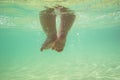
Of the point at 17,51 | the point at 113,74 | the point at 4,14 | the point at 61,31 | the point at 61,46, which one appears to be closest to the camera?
the point at 61,46

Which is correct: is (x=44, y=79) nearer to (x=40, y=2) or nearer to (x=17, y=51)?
(x=40, y=2)

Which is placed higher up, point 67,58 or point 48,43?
point 48,43

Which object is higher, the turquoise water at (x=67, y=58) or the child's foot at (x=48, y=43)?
the child's foot at (x=48, y=43)

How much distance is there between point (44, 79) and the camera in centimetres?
1452

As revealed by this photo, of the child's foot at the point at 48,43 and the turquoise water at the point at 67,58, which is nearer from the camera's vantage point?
the child's foot at the point at 48,43

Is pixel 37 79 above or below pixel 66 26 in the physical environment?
Answer: below

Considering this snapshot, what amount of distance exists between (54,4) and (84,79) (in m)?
5.16

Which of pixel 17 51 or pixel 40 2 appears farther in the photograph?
pixel 17 51

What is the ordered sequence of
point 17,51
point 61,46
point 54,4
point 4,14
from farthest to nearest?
point 17,51, point 4,14, point 54,4, point 61,46

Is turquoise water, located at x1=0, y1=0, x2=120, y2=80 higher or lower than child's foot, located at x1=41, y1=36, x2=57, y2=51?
lower

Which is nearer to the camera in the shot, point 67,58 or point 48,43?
point 48,43

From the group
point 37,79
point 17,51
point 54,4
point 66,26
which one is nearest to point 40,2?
point 54,4

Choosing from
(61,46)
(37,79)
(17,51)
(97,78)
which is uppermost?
(61,46)

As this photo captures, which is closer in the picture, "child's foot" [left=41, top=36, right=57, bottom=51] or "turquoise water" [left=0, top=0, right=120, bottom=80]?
"child's foot" [left=41, top=36, right=57, bottom=51]
